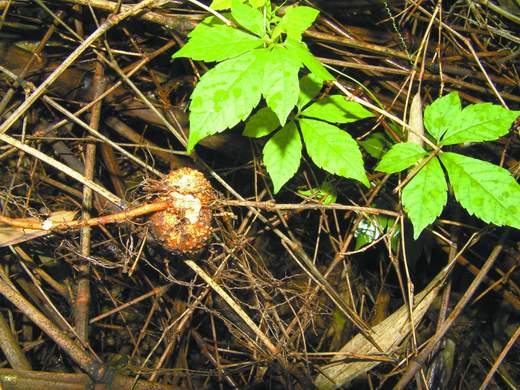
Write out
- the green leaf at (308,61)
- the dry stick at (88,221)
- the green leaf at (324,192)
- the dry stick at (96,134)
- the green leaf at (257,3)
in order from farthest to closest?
the green leaf at (324,192), the dry stick at (96,134), the dry stick at (88,221), the green leaf at (257,3), the green leaf at (308,61)

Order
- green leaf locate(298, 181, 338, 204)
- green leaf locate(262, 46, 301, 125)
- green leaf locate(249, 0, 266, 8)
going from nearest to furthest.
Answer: green leaf locate(262, 46, 301, 125) → green leaf locate(249, 0, 266, 8) → green leaf locate(298, 181, 338, 204)

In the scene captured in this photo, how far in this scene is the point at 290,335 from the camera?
6.82ft

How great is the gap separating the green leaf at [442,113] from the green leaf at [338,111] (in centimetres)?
25

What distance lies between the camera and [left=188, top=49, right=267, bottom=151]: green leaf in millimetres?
1284

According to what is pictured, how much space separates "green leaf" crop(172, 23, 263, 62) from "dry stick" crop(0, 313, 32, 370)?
4.55ft

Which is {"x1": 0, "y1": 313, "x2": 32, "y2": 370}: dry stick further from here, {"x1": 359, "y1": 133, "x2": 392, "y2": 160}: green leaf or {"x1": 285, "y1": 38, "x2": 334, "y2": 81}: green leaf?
{"x1": 359, "y1": 133, "x2": 392, "y2": 160}: green leaf

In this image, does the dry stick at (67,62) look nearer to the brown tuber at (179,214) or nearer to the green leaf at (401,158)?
the brown tuber at (179,214)

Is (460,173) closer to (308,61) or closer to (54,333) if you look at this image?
(308,61)

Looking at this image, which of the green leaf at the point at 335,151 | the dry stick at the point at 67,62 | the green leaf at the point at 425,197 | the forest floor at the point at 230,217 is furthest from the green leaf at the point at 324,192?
the dry stick at the point at 67,62

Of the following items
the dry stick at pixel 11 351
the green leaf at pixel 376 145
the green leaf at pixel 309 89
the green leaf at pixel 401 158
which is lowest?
the dry stick at pixel 11 351

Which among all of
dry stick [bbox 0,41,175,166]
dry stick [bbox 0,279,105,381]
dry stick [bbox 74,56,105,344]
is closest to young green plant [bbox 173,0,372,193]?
dry stick [bbox 0,41,175,166]

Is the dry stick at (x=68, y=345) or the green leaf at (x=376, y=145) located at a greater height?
the green leaf at (x=376, y=145)

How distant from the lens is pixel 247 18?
138 cm

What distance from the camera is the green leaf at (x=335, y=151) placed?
Result: 4.91 ft
